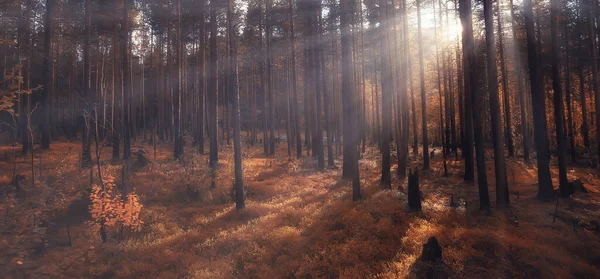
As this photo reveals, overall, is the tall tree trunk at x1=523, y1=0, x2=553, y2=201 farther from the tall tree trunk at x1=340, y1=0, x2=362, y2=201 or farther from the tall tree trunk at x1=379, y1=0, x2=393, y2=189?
the tall tree trunk at x1=340, y1=0, x2=362, y2=201

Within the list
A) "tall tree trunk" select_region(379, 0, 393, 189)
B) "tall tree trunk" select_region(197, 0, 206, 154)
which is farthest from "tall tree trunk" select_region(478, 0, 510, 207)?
"tall tree trunk" select_region(197, 0, 206, 154)

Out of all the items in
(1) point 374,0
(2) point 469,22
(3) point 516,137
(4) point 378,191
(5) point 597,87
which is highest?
(1) point 374,0

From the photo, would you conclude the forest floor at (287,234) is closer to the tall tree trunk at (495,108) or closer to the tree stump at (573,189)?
the tree stump at (573,189)

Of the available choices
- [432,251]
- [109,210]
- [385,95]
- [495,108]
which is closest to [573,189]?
[495,108]

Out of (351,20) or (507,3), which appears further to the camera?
(507,3)

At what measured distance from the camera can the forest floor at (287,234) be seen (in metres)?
6.76

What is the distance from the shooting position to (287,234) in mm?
8602

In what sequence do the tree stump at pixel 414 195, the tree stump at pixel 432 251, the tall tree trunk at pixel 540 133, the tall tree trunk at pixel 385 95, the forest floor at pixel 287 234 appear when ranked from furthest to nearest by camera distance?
the tall tree trunk at pixel 385 95 < the tall tree trunk at pixel 540 133 < the tree stump at pixel 414 195 < the forest floor at pixel 287 234 < the tree stump at pixel 432 251

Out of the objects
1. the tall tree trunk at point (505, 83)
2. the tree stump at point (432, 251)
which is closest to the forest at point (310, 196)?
the tree stump at point (432, 251)

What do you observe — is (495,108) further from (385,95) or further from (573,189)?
(385,95)

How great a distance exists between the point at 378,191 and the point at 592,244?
6.65 meters

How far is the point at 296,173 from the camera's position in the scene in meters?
18.7

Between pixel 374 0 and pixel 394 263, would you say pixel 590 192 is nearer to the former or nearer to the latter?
pixel 394 263

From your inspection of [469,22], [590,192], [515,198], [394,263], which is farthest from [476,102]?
[590,192]
